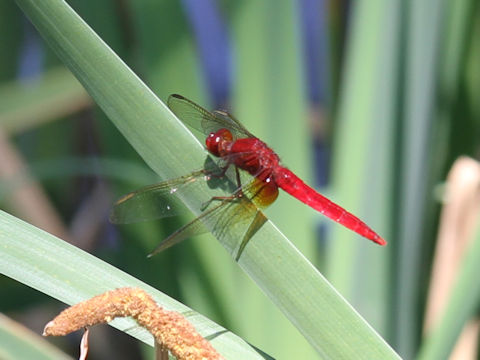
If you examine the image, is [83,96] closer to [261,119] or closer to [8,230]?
[261,119]

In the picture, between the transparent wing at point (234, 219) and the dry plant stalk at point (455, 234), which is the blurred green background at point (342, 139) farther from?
the transparent wing at point (234, 219)

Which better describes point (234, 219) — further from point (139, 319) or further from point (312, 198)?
point (312, 198)

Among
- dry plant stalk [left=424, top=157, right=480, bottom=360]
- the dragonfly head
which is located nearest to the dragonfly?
the dragonfly head

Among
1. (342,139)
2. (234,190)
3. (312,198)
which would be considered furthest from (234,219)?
(342,139)

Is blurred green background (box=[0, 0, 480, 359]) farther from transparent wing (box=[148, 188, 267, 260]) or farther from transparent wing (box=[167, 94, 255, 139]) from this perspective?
transparent wing (box=[148, 188, 267, 260])

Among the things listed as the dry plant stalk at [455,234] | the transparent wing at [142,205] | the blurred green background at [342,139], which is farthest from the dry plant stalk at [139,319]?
the dry plant stalk at [455,234]

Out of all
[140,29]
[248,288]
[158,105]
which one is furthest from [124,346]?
[158,105]
